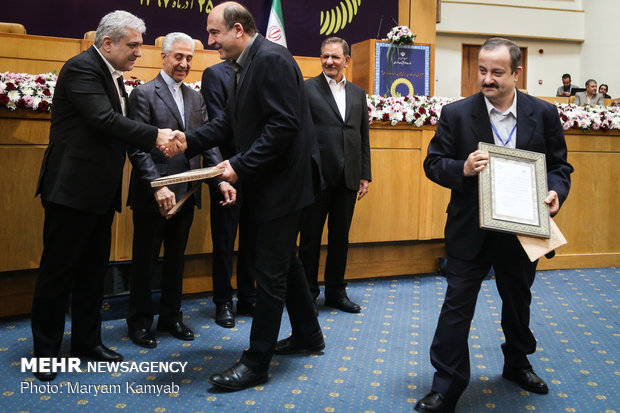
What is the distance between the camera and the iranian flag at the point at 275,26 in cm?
576

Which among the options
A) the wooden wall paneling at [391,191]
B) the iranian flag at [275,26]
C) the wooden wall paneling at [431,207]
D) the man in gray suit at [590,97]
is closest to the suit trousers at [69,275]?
the wooden wall paneling at [391,191]

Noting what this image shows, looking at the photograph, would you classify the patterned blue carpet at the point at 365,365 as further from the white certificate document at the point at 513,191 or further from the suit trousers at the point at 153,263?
the white certificate document at the point at 513,191

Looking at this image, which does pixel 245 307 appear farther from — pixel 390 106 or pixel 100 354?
pixel 390 106

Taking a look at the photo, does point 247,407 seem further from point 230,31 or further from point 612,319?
point 612,319

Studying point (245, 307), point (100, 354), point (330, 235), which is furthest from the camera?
point (330, 235)

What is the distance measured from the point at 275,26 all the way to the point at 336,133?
95.7 inches

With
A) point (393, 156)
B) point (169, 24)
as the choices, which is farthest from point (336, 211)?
point (169, 24)

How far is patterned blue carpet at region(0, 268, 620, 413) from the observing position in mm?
2445

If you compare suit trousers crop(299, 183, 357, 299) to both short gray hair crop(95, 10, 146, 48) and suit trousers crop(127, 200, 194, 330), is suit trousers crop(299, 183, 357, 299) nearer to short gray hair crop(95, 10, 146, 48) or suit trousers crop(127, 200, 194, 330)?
suit trousers crop(127, 200, 194, 330)

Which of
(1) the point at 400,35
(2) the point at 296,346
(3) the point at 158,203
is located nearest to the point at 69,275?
(3) the point at 158,203

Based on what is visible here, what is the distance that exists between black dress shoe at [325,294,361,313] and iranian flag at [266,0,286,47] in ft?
9.27

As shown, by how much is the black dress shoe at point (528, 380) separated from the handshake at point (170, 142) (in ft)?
5.92

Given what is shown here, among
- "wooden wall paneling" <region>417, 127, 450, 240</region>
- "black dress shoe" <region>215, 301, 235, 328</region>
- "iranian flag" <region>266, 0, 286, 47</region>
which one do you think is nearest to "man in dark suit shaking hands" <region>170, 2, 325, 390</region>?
"black dress shoe" <region>215, 301, 235, 328</region>

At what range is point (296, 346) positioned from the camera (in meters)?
3.02
